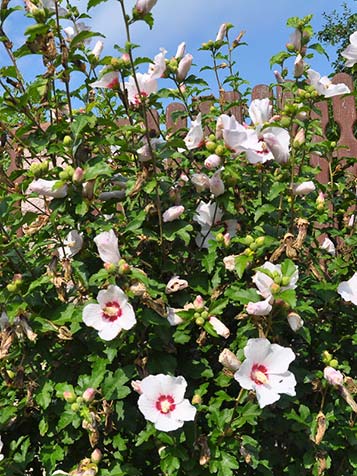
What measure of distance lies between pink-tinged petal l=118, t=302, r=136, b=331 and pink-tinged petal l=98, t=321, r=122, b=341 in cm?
2

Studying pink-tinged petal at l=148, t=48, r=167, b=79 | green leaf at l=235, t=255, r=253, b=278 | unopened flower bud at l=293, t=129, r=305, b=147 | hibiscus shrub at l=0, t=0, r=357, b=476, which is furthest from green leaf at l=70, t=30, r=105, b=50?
green leaf at l=235, t=255, r=253, b=278

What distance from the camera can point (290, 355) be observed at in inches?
66.6

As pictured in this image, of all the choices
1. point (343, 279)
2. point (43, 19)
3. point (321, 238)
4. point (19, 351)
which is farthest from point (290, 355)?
point (321, 238)

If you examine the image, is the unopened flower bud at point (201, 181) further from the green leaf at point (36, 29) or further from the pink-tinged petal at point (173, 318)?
the green leaf at point (36, 29)

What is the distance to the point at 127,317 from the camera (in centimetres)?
164

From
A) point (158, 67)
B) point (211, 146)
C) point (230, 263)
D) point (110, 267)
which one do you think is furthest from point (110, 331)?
point (158, 67)

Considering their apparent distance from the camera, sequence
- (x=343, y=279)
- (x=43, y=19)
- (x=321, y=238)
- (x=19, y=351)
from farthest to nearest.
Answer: (x=321, y=238), (x=343, y=279), (x=19, y=351), (x=43, y=19)

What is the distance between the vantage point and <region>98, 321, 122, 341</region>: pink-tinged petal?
164 centimetres

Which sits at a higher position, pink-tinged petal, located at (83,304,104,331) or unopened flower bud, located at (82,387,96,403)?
pink-tinged petal, located at (83,304,104,331)

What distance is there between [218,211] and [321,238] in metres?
1.66

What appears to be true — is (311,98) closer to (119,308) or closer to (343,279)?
(343,279)

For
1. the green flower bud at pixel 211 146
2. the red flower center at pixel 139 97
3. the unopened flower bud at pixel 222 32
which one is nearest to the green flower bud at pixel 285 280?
the green flower bud at pixel 211 146

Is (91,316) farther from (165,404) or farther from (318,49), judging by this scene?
(318,49)

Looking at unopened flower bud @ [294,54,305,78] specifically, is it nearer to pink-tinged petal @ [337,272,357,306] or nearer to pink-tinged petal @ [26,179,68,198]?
pink-tinged petal @ [337,272,357,306]
